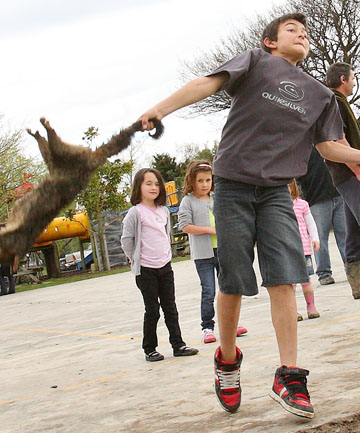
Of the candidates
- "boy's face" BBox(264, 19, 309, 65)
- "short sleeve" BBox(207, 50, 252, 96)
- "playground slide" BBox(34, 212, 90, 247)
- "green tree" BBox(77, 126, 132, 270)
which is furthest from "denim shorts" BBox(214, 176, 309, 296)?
"playground slide" BBox(34, 212, 90, 247)

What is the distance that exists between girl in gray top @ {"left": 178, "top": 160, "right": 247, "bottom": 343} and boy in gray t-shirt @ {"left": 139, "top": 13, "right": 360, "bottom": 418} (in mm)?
2413

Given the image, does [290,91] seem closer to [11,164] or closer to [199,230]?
[199,230]

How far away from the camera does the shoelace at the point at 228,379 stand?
10.1 feet

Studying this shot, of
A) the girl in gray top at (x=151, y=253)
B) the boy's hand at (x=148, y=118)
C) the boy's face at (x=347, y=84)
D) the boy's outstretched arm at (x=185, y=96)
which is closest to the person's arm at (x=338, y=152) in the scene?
the boy's outstretched arm at (x=185, y=96)

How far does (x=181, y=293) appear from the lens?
10.1 m

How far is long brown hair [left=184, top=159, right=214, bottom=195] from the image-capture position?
19.2 ft

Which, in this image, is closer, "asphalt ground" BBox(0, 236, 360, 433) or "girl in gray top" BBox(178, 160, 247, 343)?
"asphalt ground" BBox(0, 236, 360, 433)

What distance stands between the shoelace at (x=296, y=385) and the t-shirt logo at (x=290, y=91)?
1.40 m

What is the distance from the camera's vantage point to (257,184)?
3125mm

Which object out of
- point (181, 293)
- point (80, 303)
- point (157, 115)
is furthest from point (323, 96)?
point (80, 303)

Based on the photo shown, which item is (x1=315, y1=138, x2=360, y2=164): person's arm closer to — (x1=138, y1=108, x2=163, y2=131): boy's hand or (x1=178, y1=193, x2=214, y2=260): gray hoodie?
(x1=138, y1=108, x2=163, y2=131): boy's hand

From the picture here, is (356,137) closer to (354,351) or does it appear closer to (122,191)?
(354,351)

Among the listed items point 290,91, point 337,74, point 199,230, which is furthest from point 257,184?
point 337,74

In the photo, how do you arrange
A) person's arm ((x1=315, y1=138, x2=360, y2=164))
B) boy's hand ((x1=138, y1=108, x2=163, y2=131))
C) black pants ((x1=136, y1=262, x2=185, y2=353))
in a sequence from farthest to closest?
1. black pants ((x1=136, y1=262, x2=185, y2=353))
2. person's arm ((x1=315, y1=138, x2=360, y2=164))
3. boy's hand ((x1=138, y1=108, x2=163, y2=131))
